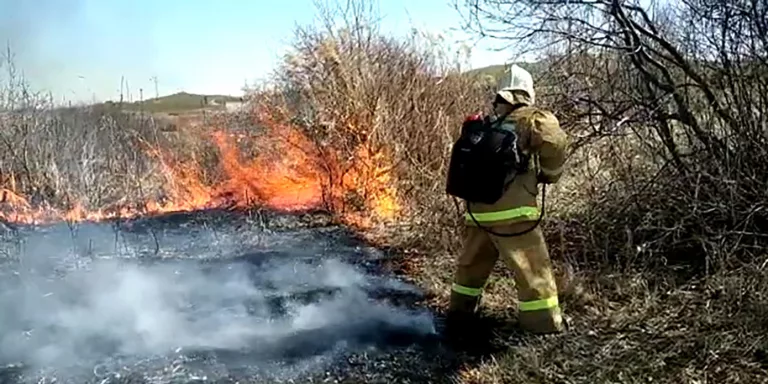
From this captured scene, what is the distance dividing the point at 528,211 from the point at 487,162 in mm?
432

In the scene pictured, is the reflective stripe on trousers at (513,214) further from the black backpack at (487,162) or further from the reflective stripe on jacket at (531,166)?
the black backpack at (487,162)

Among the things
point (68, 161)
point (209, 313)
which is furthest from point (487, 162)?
point (68, 161)

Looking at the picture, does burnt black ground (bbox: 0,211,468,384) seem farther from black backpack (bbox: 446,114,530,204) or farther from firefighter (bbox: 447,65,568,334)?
black backpack (bbox: 446,114,530,204)

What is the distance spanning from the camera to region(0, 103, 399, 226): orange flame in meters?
10.8

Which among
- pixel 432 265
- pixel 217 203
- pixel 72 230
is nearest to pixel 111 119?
pixel 217 203

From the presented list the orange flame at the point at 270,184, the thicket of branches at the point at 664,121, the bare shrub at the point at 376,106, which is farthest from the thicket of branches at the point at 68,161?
the thicket of branches at the point at 664,121

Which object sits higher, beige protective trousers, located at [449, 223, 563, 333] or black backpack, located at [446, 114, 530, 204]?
black backpack, located at [446, 114, 530, 204]

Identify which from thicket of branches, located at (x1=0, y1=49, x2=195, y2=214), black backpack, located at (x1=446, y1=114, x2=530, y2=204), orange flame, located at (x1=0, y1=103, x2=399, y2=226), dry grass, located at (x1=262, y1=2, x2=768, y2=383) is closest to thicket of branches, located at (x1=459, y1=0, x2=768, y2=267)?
dry grass, located at (x1=262, y1=2, x2=768, y2=383)

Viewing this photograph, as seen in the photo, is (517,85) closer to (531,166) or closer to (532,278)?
(531,166)

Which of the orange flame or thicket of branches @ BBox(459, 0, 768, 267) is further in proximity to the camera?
the orange flame

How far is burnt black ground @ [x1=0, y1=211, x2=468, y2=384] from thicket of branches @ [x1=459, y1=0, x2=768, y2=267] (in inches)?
77.8

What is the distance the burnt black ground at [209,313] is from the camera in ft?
15.6

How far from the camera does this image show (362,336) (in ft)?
17.8

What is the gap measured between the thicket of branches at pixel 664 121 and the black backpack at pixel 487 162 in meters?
1.42
